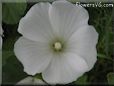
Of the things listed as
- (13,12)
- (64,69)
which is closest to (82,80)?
(64,69)

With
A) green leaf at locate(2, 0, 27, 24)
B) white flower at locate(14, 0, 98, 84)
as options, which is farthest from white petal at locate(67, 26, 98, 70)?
green leaf at locate(2, 0, 27, 24)

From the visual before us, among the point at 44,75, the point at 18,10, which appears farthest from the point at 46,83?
the point at 18,10

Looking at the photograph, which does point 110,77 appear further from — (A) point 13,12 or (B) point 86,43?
(A) point 13,12

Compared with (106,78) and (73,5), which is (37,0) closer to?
(73,5)

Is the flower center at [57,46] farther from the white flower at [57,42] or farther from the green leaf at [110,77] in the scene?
the green leaf at [110,77]

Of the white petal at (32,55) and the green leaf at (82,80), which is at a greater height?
the white petal at (32,55)

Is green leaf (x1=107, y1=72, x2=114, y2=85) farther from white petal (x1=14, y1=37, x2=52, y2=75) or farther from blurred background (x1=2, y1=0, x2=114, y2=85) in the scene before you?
white petal (x1=14, y1=37, x2=52, y2=75)

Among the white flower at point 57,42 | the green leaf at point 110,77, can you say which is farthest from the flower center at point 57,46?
the green leaf at point 110,77
